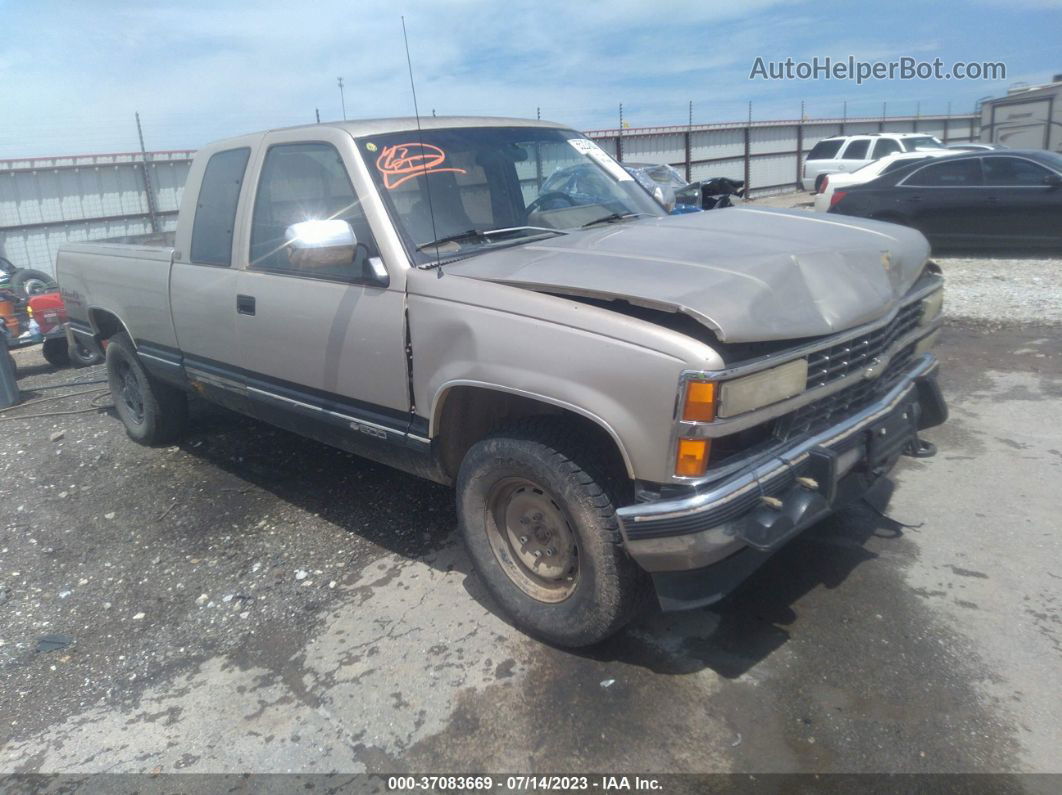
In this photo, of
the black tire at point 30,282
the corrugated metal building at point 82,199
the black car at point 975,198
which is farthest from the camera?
the corrugated metal building at point 82,199

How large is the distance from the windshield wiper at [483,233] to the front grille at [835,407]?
148 centimetres

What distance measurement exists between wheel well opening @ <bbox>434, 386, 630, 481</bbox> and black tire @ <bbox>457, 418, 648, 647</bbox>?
0.13ft

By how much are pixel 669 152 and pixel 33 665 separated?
793 inches

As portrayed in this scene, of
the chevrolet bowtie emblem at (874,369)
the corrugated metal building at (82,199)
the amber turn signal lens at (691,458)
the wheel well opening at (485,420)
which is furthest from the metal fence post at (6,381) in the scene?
the chevrolet bowtie emblem at (874,369)

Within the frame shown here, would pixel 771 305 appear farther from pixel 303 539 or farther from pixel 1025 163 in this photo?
pixel 1025 163

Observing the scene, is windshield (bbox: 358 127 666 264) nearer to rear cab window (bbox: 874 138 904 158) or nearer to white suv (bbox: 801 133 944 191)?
white suv (bbox: 801 133 944 191)

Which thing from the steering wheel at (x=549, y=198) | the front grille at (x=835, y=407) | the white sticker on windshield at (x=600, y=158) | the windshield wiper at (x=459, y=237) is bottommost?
the front grille at (x=835, y=407)

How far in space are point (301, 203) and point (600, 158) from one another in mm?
1674

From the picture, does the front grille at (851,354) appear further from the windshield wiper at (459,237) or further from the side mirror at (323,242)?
the side mirror at (323,242)

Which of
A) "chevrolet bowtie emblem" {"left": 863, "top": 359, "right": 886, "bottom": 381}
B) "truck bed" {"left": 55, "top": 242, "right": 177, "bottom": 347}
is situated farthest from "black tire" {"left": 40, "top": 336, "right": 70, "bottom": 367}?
"chevrolet bowtie emblem" {"left": 863, "top": 359, "right": 886, "bottom": 381}

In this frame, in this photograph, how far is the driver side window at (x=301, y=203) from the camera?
141 inches

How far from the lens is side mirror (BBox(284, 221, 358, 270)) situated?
126 inches

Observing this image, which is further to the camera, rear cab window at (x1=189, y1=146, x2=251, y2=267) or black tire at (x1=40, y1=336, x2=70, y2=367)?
black tire at (x1=40, y1=336, x2=70, y2=367)

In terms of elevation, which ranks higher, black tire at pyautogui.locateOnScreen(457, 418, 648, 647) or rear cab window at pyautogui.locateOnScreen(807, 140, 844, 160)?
rear cab window at pyautogui.locateOnScreen(807, 140, 844, 160)
